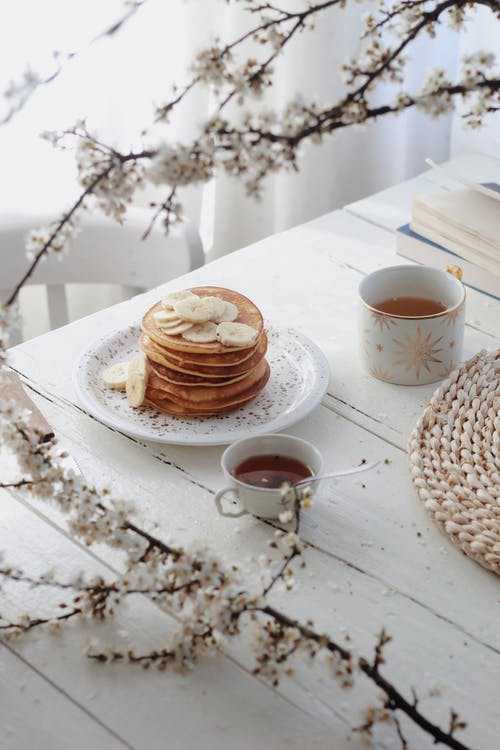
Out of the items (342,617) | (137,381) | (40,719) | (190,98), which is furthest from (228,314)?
(190,98)

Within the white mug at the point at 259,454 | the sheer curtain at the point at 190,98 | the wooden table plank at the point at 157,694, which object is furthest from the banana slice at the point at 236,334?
the sheer curtain at the point at 190,98

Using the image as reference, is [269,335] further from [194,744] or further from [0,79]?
[0,79]

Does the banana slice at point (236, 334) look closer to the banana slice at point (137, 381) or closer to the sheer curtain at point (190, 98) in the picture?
the banana slice at point (137, 381)

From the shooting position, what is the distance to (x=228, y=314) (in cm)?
102

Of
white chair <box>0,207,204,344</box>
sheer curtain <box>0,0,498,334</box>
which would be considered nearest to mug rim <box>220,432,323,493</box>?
white chair <box>0,207,204,344</box>

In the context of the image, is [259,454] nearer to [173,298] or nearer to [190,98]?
[173,298]

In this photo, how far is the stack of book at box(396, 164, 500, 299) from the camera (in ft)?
4.07

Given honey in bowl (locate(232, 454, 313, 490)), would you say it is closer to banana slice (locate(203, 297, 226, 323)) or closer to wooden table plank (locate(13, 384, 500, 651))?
wooden table plank (locate(13, 384, 500, 651))

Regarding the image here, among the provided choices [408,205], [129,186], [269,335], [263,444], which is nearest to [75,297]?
[408,205]

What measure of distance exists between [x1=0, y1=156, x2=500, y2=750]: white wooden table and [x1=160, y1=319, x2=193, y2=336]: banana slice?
12 centimetres

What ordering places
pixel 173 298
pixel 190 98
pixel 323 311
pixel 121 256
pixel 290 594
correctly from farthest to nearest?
1. pixel 190 98
2. pixel 121 256
3. pixel 323 311
4. pixel 173 298
5. pixel 290 594

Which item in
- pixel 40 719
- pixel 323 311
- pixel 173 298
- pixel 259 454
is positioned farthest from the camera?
pixel 323 311

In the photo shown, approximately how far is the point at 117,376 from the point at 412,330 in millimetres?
326

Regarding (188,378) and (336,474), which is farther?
(188,378)
